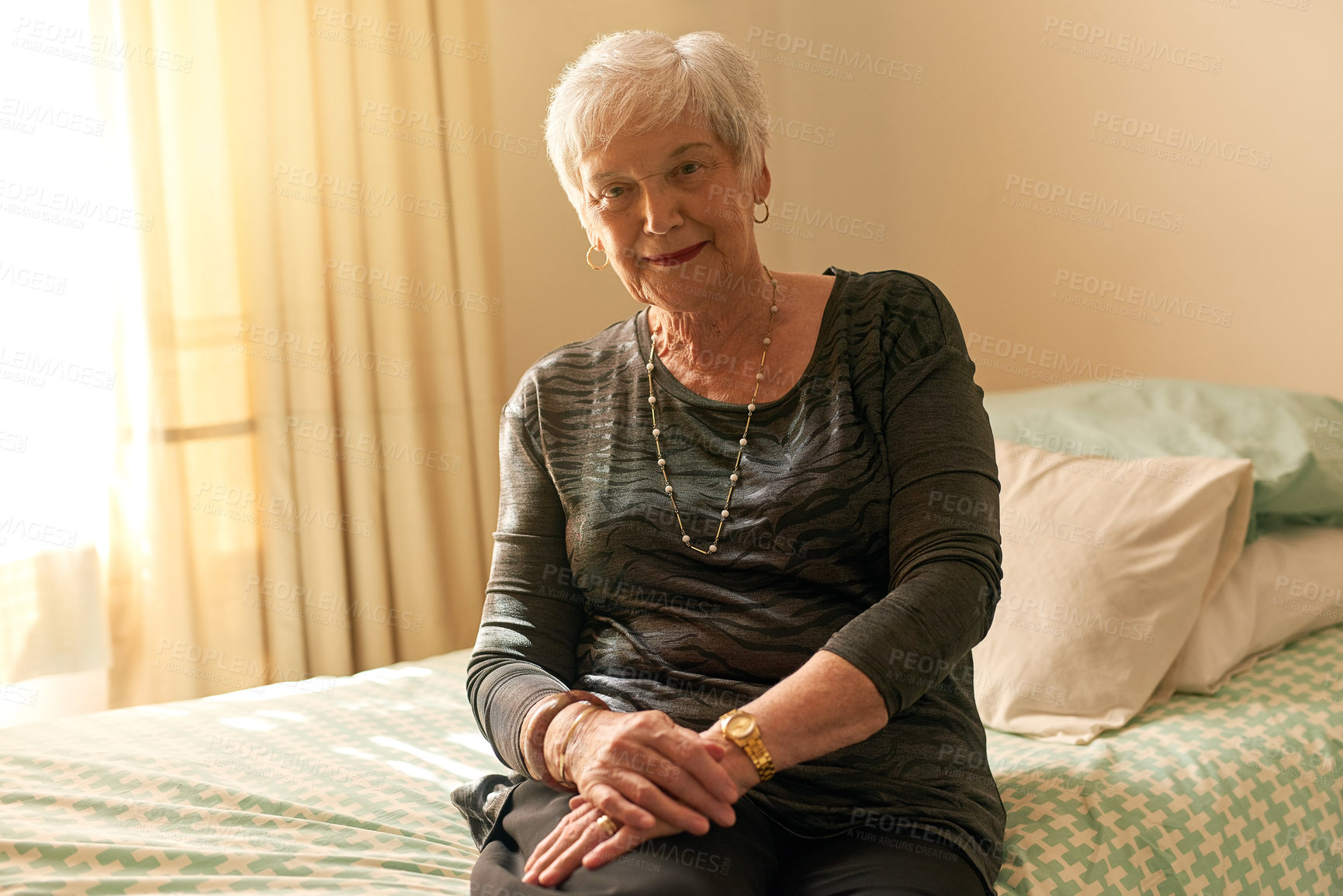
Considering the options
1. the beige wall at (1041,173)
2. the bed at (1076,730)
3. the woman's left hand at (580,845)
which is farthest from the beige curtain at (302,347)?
the woman's left hand at (580,845)

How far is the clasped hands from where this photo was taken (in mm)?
1104

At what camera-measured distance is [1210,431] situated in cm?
199

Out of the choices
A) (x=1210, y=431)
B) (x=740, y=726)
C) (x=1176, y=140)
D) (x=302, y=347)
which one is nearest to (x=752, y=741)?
(x=740, y=726)

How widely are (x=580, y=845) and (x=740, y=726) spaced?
0.20 m

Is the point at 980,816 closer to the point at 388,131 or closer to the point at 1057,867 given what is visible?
the point at 1057,867

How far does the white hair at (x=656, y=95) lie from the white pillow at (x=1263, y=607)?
3.41 feet

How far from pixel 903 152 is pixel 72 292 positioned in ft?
6.46

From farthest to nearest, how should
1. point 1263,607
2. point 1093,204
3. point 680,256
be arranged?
point 1093,204 → point 1263,607 → point 680,256

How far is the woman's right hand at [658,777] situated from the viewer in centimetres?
110

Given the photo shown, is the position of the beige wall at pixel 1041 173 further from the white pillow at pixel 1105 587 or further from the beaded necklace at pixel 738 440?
the beaded necklace at pixel 738 440

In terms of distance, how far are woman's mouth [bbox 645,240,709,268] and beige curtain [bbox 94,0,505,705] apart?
1.54 metres

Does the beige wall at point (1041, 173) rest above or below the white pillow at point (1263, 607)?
above

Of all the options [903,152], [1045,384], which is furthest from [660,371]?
[903,152]

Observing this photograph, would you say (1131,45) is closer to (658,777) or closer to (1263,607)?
(1263,607)
